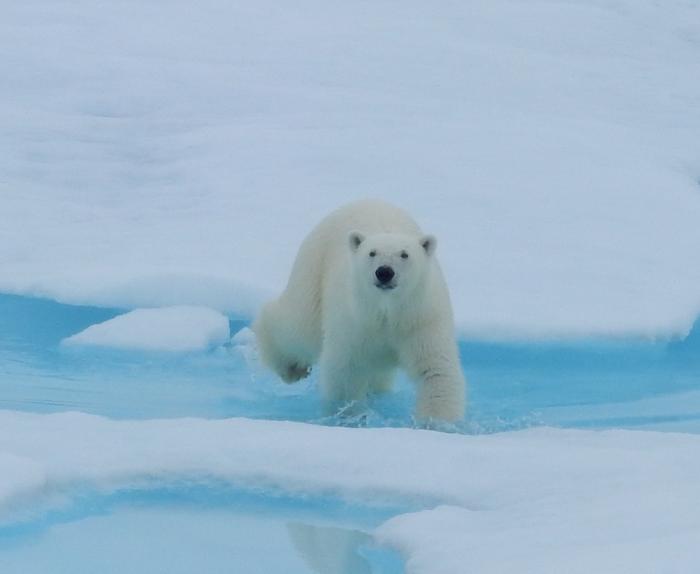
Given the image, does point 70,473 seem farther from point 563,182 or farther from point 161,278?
point 563,182

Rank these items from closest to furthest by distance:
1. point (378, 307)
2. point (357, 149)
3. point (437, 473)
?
point (437, 473) → point (378, 307) → point (357, 149)

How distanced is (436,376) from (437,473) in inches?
43.0

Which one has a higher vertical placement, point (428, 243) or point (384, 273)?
point (428, 243)

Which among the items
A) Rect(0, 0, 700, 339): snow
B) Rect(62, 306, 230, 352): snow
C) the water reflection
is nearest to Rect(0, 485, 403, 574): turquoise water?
the water reflection

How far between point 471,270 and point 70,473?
2.85 m

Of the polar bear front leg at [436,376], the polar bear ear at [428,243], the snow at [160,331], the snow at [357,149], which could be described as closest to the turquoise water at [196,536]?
the polar bear front leg at [436,376]

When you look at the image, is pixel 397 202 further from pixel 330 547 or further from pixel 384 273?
pixel 330 547

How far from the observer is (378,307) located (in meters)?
4.24

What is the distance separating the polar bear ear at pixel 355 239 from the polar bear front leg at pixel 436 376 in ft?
1.10

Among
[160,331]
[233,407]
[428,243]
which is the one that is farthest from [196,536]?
[160,331]

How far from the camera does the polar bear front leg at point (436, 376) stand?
14.1 ft

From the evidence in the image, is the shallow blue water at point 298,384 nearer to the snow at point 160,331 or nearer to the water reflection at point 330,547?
the snow at point 160,331

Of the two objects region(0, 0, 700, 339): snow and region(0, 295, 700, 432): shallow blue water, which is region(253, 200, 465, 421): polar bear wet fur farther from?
region(0, 0, 700, 339): snow

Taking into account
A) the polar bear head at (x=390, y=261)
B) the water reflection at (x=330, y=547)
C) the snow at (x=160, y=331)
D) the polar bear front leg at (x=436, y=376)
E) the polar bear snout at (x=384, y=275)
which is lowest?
the water reflection at (x=330, y=547)
